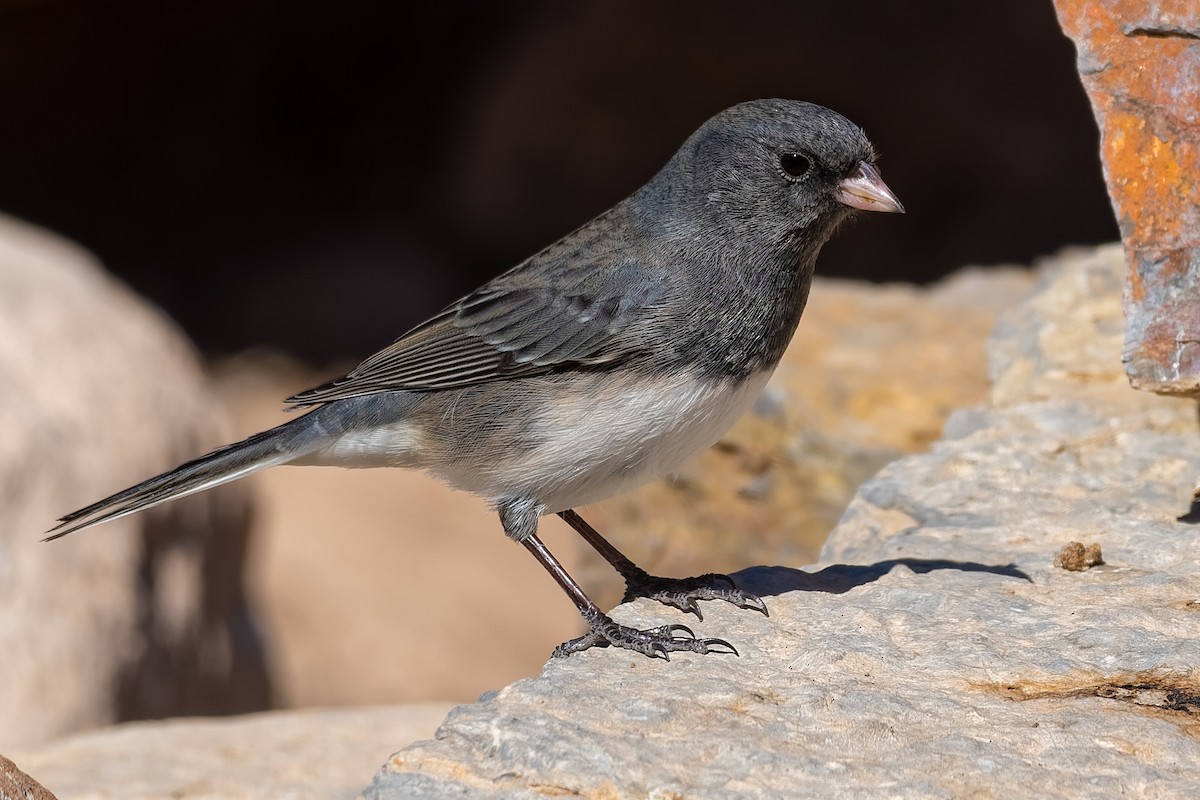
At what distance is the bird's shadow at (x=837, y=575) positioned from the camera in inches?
141

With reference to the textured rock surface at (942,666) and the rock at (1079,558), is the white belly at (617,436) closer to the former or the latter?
the textured rock surface at (942,666)

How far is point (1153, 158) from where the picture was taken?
3.66m

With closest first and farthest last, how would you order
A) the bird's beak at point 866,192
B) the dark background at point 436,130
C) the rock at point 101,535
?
the bird's beak at point 866,192
the rock at point 101,535
the dark background at point 436,130

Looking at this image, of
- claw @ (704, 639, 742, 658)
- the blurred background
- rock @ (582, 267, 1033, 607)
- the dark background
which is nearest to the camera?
claw @ (704, 639, 742, 658)

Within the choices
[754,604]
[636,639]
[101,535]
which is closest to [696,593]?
[754,604]

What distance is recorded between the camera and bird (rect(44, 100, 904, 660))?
353 cm

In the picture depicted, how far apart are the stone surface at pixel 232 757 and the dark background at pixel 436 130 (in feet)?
20.2

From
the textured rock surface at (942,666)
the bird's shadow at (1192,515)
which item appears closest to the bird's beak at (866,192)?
the textured rock surface at (942,666)

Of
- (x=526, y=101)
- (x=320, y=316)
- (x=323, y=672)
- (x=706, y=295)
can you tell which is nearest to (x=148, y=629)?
(x=323, y=672)

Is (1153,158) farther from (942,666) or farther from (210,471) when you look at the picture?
(210,471)

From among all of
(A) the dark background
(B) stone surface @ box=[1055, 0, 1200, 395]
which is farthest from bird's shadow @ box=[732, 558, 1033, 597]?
(A) the dark background

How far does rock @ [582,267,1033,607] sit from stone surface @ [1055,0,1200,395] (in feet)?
5.08

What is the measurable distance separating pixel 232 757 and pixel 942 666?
221 cm

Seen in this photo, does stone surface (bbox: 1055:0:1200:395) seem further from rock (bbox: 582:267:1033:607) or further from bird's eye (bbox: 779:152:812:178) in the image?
rock (bbox: 582:267:1033:607)
